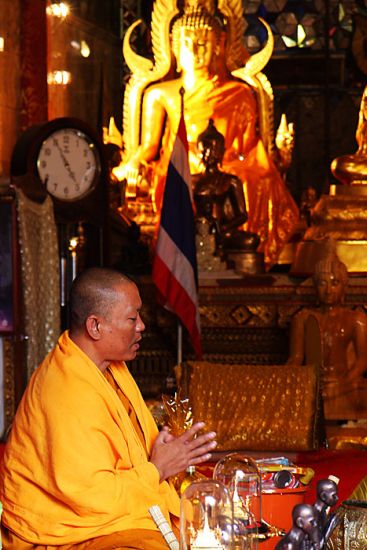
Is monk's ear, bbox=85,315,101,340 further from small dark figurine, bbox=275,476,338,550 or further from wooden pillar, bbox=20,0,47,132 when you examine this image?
wooden pillar, bbox=20,0,47,132

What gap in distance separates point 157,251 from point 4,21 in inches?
71.2

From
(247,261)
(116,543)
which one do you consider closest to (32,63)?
(247,261)

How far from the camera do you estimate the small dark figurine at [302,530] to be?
200cm

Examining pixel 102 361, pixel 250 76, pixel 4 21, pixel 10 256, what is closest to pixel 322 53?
pixel 250 76

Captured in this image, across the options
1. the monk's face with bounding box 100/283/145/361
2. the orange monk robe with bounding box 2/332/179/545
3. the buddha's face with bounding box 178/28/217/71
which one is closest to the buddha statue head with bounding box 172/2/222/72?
the buddha's face with bounding box 178/28/217/71

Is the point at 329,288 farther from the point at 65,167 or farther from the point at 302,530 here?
the point at 302,530

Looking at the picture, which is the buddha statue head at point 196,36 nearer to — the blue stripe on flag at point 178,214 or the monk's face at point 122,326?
the blue stripe on flag at point 178,214

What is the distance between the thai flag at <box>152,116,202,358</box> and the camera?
6.52m

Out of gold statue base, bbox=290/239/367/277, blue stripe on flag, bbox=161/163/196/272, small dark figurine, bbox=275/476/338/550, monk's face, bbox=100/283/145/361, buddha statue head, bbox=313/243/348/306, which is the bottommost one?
gold statue base, bbox=290/239/367/277

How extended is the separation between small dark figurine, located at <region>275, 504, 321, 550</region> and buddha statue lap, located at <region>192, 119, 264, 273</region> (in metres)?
6.27

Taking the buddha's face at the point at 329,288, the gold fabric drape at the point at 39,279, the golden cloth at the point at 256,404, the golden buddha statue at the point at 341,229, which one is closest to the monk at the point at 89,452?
the golden cloth at the point at 256,404

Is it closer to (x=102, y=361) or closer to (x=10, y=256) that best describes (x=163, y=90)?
(x=10, y=256)

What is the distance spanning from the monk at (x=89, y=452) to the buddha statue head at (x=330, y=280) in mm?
3474

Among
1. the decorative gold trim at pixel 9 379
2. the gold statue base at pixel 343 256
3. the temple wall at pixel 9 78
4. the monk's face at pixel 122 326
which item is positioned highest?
the temple wall at pixel 9 78
